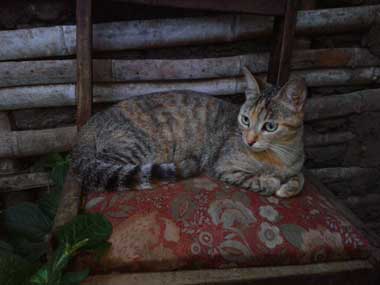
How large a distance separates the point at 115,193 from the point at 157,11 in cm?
114

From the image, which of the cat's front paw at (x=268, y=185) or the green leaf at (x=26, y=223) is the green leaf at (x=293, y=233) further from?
the green leaf at (x=26, y=223)

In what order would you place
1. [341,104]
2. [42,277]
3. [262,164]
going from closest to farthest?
[42,277] < [262,164] < [341,104]

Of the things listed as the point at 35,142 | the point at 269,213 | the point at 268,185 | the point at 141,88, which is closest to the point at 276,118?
the point at 268,185

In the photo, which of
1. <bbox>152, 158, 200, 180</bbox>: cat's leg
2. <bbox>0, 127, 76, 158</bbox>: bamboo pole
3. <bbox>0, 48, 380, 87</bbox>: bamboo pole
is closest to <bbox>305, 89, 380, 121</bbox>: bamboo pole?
<bbox>0, 48, 380, 87</bbox>: bamboo pole

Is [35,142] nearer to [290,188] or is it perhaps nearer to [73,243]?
[73,243]

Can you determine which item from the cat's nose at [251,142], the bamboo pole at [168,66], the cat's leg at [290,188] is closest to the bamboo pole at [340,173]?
the bamboo pole at [168,66]

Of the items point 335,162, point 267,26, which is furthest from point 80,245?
point 335,162

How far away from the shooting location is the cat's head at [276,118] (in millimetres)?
1717

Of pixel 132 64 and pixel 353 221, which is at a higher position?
pixel 132 64

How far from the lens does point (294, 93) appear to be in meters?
1.70

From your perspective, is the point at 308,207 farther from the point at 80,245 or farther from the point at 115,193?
the point at 80,245

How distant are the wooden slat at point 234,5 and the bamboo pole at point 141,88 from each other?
1.59ft

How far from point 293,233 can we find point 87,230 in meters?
0.81

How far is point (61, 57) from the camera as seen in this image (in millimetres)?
2154
